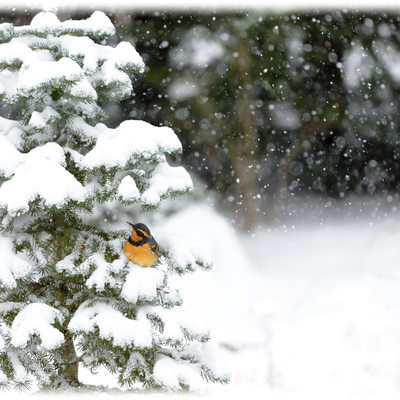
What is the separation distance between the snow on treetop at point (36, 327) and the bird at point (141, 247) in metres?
0.50

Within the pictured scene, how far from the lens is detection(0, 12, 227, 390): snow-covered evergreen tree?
2820mm

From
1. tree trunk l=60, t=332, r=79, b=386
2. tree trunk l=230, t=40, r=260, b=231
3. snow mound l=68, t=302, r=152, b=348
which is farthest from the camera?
tree trunk l=230, t=40, r=260, b=231

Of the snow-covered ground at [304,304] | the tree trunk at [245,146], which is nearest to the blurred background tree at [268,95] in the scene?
the tree trunk at [245,146]

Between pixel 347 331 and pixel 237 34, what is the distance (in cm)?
510

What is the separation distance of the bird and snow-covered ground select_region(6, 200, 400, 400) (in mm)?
462

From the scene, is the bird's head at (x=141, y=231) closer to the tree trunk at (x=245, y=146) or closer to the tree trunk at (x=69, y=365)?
the tree trunk at (x=69, y=365)

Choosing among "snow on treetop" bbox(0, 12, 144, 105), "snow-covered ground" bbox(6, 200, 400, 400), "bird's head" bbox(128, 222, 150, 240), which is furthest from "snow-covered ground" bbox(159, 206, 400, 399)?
"snow on treetop" bbox(0, 12, 144, 105)

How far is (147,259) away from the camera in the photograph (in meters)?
3.03

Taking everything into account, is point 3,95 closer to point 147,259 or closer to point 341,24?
point 147,259

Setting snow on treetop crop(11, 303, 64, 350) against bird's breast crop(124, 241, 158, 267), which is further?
Answer: bird's breast crop(124, 241, 158, 267)

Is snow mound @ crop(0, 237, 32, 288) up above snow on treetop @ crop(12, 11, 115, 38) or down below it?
below

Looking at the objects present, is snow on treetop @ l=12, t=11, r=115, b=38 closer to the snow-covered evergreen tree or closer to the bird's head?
the snow-covered evergreen tree

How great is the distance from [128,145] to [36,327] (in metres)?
0.97

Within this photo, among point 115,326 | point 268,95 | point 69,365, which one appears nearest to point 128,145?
point 115,326
